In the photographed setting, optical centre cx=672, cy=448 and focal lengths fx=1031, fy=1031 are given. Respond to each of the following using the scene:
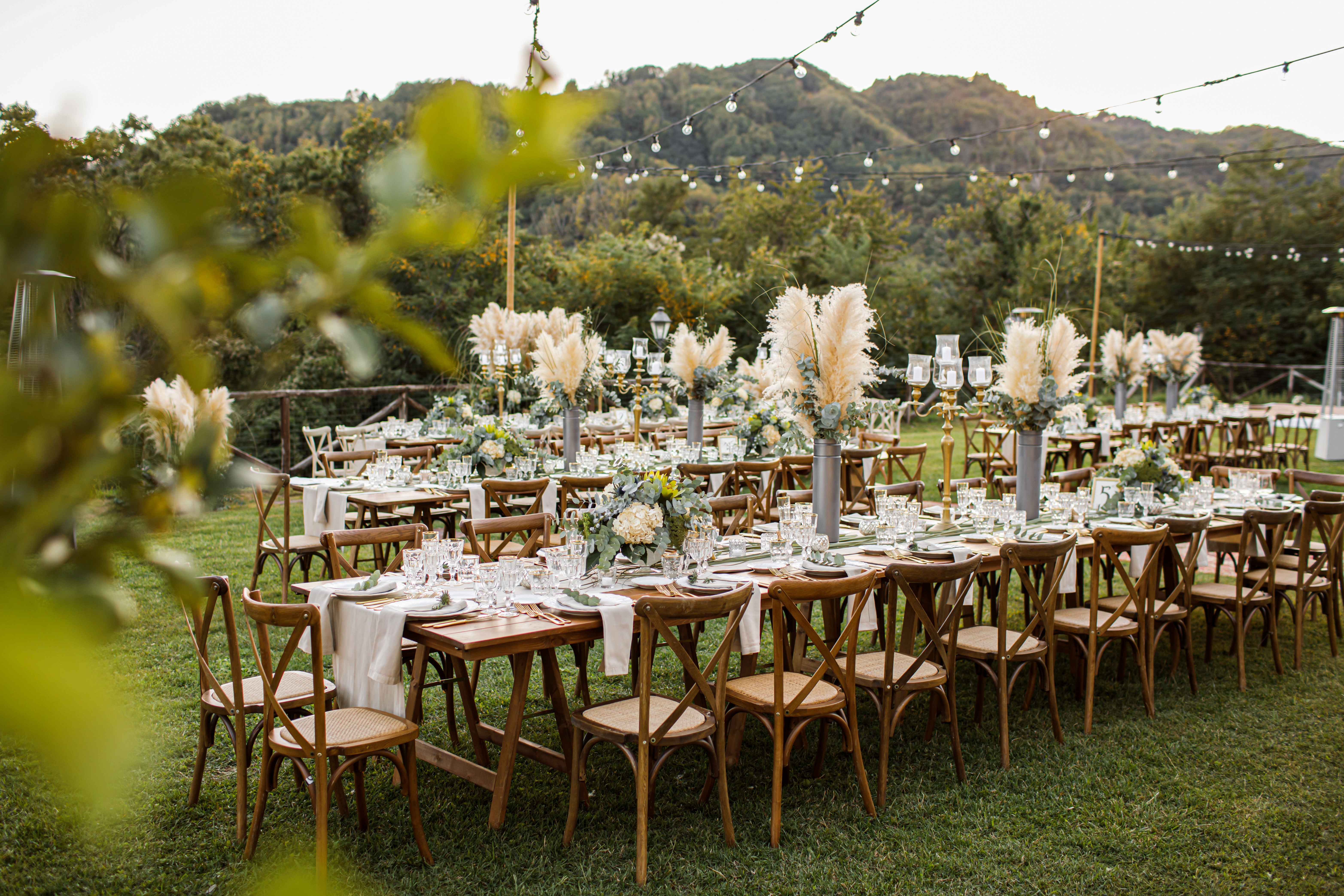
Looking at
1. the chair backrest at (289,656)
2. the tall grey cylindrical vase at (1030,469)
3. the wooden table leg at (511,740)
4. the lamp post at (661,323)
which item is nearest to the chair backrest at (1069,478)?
the tall grey cylindrical vase at (1030,469)

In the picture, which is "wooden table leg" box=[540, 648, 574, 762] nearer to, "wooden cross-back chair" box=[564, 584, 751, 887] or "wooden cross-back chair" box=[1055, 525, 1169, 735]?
"wooden cross-back chair" box=[564, 584, 751, 887]

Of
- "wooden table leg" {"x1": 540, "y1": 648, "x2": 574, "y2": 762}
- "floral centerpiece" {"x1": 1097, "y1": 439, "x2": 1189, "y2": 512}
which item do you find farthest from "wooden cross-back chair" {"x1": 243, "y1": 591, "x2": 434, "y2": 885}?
"floral centerpiece" {"x1": 1097, "y1": 439, "x2": 1189, "y2": 512}

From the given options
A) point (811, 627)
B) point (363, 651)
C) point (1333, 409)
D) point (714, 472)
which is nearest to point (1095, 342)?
point (1333, 409)

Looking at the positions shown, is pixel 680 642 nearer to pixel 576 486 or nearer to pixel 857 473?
pixel 576 486

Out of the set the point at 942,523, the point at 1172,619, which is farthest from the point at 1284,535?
the point at 942,523

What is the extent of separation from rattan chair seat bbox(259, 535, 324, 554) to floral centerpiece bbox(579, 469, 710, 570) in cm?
252

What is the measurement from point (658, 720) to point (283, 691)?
1413mm

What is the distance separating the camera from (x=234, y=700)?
3559 mm

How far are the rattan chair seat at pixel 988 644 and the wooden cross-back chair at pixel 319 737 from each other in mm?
2207

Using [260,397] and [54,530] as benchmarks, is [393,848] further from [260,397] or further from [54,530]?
[260,397]

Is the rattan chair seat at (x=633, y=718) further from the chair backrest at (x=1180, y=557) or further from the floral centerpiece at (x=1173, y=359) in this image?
the floral centerpiece at (x=1173, y=359)

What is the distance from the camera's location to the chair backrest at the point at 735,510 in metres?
5.55

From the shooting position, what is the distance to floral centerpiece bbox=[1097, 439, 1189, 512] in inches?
234

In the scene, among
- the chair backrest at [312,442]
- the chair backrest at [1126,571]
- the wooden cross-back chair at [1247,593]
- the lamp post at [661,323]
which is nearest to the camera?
the chair backrest at [1126,571]
